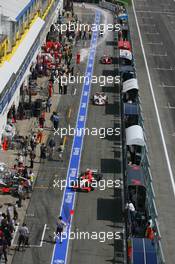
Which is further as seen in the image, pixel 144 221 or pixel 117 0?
pixel 117 0

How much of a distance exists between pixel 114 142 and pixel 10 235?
14674mm

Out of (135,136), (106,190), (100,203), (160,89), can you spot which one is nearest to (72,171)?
(106,190)

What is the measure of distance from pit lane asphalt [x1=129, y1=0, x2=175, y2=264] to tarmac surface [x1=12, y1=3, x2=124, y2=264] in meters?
2.34

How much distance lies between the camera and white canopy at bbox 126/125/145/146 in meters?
38.1

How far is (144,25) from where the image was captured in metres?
81.8

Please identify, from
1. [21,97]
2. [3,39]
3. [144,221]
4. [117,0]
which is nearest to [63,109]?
[21,97]

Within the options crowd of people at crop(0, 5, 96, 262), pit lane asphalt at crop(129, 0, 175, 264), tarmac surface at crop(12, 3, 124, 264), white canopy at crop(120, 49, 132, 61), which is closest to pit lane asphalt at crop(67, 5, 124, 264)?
tarmac surface at crop(12, 3, 124, 264)

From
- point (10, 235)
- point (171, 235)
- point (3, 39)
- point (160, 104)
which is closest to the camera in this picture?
point (10, 235)

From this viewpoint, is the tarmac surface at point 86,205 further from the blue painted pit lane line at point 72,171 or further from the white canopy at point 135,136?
the white canopy at point 135,136

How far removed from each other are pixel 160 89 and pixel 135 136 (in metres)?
17.1

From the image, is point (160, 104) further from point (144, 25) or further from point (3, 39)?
point (144, 25)

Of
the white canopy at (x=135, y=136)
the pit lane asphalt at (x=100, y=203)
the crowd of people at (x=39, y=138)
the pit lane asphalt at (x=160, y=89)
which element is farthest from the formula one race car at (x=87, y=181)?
the pit lane asphalt at (x=160, y=89)

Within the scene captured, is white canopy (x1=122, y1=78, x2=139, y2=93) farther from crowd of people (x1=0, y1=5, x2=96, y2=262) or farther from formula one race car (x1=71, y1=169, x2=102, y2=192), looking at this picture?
formula one race car (x1=71, y1=169, x2=102, y2=192)

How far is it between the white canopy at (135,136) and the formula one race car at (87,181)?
130 inches
